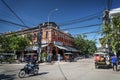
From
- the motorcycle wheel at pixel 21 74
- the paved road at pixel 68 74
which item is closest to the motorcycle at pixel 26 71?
the motorcycle wheel at pixel 21 74

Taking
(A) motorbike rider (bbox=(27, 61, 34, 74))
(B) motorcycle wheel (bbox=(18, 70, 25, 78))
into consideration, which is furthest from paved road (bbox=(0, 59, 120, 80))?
(A) motorbike rider (bbox=(27, 61, 34, 74))

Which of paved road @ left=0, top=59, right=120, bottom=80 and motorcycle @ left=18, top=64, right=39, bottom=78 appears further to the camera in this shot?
motorcycle @ left=18, top=64, right=39, bottom=78

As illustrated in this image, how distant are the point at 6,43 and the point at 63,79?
33.7 meters

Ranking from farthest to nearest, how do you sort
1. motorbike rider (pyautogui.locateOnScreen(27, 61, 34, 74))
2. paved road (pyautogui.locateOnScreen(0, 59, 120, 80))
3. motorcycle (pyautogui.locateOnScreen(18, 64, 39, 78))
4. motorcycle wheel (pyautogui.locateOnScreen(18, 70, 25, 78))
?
motorbike rider (pyautogui.locateOnScreen(27, 61, 34, 74)) → motorcycle (pyautogui.locateOnScreen(18, 64, 39, 78)) → motorcycle wheel (pyautogui.locateOnScreen(18, 70, 25, 78)) → paved road (pyautogui.locateOnScreen(0, 59, 120, 80))

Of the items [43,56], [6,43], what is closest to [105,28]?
[43,56]

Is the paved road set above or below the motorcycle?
below

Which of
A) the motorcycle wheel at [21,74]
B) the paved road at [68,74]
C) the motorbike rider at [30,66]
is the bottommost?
the paved road at [68,74]

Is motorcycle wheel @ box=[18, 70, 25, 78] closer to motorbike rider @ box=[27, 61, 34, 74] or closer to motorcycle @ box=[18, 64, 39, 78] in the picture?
motorcycle @ box=[18, 64, 39, 78]

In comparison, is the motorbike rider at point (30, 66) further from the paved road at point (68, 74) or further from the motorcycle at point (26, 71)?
the paved road at point (68, 74)

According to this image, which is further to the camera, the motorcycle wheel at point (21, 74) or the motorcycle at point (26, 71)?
the motorcycle at point (26, 71)

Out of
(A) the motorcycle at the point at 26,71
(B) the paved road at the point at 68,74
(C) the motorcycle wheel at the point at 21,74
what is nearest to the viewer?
(B) the paved road at the point at 68,74

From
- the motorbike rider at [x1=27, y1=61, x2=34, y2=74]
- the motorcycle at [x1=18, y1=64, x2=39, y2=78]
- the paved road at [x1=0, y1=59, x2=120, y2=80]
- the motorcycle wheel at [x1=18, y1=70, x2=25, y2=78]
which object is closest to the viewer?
the paved road at [x1=0, y1=59, x2=120, y2=80]

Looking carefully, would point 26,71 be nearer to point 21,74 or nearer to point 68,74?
point 21,74

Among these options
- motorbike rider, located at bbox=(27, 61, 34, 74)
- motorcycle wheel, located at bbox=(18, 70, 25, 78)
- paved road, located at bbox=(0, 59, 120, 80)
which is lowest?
paved road, located at bbox=(0, 59, 120, 80)
